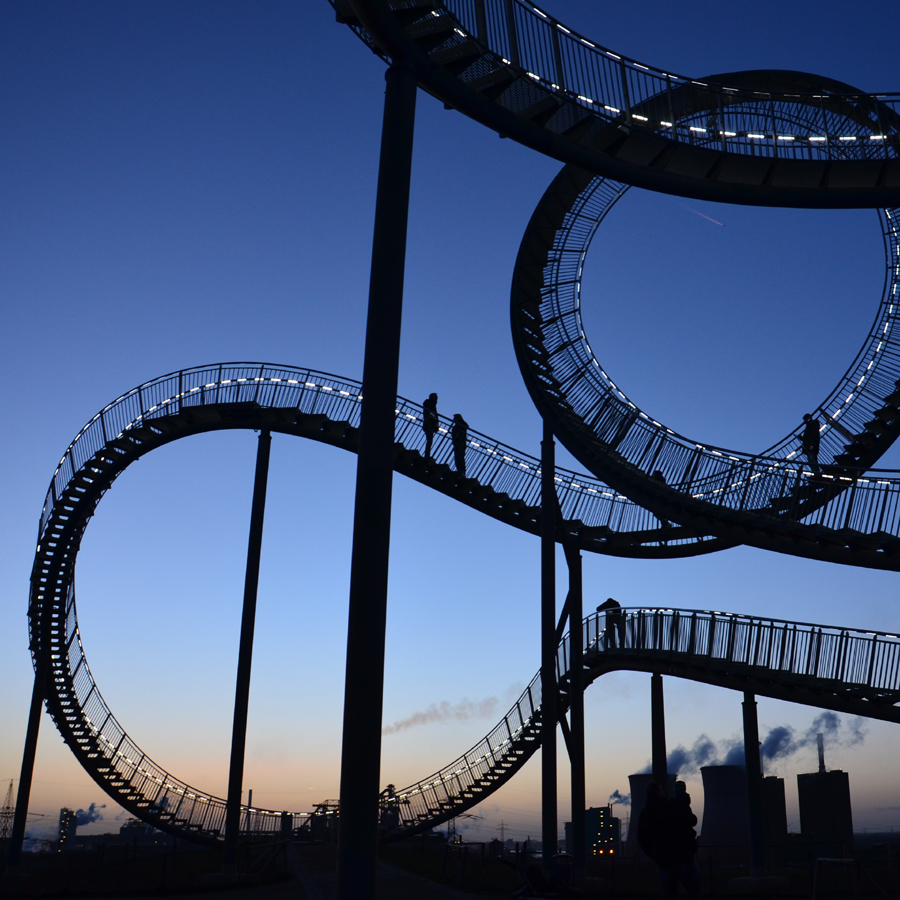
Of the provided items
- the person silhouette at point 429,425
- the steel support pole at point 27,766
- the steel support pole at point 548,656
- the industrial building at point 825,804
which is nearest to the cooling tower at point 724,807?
the industrial building at point 825,804

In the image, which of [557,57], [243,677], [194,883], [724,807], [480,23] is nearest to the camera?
[480,23]

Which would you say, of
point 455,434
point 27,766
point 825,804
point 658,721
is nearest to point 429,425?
point 455,434

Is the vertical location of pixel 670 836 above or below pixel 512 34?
below

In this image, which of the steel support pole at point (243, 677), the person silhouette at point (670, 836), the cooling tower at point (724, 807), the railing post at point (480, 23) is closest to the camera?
the person silhouette at point (670, 836)

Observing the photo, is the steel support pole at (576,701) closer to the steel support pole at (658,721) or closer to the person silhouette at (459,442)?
the steel support pole at (658,721)

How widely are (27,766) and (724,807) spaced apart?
98.3 ft

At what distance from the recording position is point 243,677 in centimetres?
1808

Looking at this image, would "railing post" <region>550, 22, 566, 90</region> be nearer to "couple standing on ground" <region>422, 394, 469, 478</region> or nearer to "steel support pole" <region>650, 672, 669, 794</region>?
"couple standing on ground" <region>422, 394, 469, 478</region>

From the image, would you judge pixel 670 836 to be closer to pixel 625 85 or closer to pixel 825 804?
pixel 625 85

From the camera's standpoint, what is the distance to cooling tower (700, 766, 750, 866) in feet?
125

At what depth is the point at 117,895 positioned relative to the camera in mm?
14391

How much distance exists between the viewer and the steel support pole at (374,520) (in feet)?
21.6

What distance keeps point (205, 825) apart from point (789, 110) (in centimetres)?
2248

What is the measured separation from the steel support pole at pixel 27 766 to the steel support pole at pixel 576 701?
12.9m
